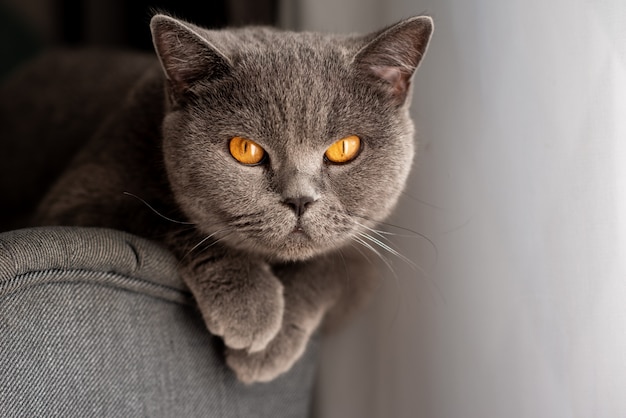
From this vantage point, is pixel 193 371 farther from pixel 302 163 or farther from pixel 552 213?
pixel 552 213

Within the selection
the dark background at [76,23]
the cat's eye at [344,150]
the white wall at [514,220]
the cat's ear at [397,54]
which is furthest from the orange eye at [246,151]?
Answer: the dark background at [76,23]

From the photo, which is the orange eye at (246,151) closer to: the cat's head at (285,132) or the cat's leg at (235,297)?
the cat's head at (285,132)

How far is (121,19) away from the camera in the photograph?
2266 millimetres

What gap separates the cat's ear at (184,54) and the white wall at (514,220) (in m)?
0.41

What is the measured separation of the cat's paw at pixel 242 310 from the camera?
1.03 metres

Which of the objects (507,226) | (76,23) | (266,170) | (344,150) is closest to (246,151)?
(266,170)

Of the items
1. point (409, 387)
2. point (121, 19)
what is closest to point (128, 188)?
point (409, 387)

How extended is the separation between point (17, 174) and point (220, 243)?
3.03 ft

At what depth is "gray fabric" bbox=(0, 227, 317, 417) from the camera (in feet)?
2.74

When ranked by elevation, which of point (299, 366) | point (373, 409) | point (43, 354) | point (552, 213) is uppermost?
point (552, 213)

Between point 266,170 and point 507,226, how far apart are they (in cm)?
38

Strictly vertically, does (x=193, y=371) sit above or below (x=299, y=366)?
above

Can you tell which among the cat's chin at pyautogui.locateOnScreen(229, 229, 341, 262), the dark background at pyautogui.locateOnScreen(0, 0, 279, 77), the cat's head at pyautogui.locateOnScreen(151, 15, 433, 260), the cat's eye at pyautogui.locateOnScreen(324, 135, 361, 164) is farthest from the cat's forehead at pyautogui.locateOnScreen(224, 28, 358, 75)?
the dark background at pyautogui.locateOnScreen(0, 0, 279, 77)

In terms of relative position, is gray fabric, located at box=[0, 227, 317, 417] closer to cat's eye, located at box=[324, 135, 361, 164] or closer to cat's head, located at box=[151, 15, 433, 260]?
cat's head, located at box=[151, 15, 433, 260]
